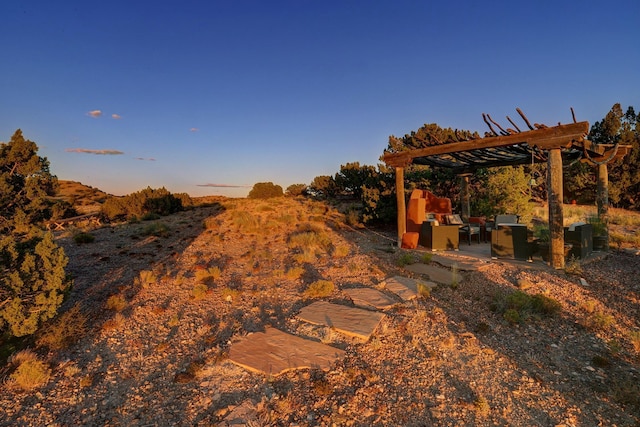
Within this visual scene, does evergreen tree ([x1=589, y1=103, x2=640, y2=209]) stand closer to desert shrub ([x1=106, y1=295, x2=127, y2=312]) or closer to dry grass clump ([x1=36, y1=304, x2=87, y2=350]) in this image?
desert shrub ([x1=106, y1=295, x2=127, y2=312])

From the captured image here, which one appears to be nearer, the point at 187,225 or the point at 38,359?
the point at 38,359

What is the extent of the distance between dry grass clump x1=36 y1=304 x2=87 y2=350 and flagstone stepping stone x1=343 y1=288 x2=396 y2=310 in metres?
3.64

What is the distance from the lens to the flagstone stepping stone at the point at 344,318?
163 inches

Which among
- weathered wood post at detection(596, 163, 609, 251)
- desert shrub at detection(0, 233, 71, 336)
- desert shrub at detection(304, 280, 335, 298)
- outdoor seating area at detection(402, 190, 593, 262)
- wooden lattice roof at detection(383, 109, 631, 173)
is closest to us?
desert shrub at detection(0, 233, 71, 336)

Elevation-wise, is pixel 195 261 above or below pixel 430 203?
below

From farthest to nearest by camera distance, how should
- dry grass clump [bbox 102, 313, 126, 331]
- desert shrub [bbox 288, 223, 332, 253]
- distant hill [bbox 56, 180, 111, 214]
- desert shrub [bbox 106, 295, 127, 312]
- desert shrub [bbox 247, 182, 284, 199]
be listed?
desert shrub [bbox 247, 182, 284, 199] < distant hill [bbox 56, 180, 111, 214] < desert shrub [bbox 288, 223, 332, 253] < desert shrub [bbox 106, 295, 127, 312] < dry grass clump [bbox 102, 313, 126, 331]

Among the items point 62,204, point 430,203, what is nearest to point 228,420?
point 430,203

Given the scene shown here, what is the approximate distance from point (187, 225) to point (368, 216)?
24.3 ft

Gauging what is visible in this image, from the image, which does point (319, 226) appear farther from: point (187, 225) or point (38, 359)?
point (38, 359)

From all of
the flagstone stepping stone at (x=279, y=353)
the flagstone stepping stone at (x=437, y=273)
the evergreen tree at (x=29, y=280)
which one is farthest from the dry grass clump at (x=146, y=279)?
the flagstone stepping stone at (x=437, y=273)

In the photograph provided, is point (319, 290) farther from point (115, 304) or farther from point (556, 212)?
point (556, 212)

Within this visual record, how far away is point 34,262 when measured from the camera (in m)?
3.87

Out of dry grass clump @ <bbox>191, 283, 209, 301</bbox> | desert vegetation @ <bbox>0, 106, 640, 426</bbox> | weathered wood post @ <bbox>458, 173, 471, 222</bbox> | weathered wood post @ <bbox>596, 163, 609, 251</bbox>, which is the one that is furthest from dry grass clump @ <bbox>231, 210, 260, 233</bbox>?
weathered wood post @ <bbox>596, 163, 609, 251</bbox>

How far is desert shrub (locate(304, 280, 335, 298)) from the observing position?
18.0 ft
